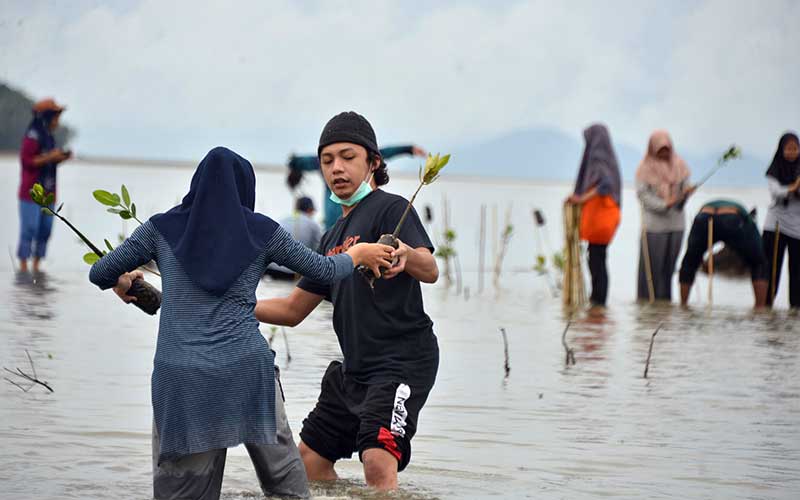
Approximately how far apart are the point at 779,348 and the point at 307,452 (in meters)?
6.10

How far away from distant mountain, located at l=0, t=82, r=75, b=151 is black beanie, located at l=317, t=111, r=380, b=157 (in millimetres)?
78150

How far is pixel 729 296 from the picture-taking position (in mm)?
15969

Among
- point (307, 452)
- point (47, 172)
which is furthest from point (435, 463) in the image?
point (47, 172)

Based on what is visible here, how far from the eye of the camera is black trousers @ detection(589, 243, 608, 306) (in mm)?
13602

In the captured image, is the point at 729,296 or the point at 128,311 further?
the point at 729,296

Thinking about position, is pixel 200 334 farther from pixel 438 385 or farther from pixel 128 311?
pixel 128 311

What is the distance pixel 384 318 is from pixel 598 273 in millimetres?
9133

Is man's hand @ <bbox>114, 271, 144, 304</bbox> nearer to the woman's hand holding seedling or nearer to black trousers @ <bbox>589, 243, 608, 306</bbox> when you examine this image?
the woman's hand holding seedling

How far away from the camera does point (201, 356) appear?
408 centimetres

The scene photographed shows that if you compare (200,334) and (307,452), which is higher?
(200,334)

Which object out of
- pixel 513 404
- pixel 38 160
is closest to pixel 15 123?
pixel 38 160

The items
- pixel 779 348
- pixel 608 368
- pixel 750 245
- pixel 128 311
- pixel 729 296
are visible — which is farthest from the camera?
pixel 729 296

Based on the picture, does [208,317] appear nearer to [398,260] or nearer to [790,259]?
[398,260]

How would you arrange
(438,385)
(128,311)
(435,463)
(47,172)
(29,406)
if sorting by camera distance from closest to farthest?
(435,463) → (29,406) → (438,385) → (128,311) → (47,172)
